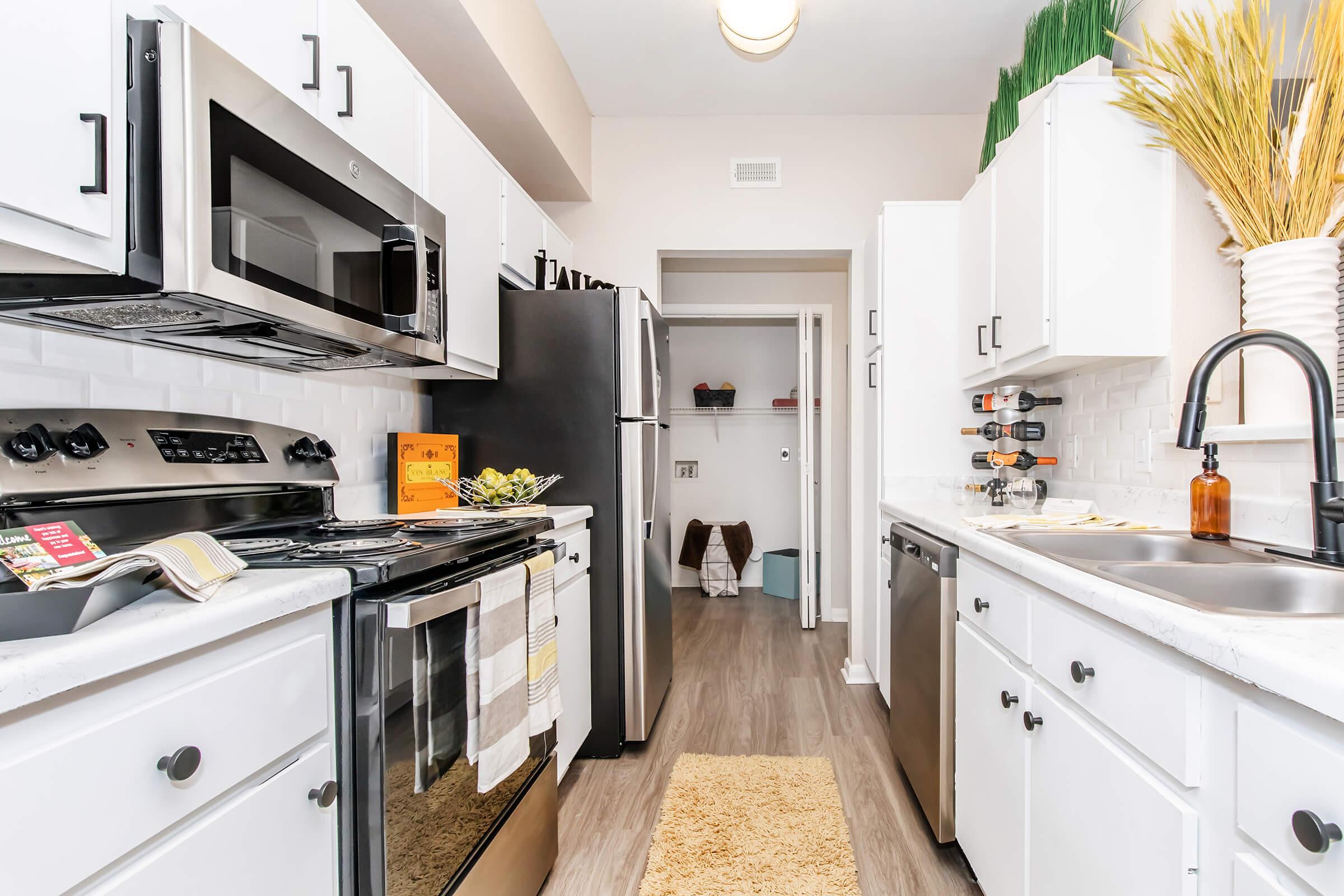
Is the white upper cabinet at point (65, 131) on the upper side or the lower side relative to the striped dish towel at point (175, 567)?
upper

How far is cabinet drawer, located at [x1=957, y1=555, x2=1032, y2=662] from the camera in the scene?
134cm

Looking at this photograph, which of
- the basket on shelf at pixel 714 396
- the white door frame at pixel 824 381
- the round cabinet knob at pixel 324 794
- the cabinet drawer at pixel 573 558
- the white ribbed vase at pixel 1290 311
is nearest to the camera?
the round cabinet knob at pixel 324 794

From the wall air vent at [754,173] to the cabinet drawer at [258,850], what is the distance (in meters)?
3.12

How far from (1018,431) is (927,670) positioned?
3.13 ft

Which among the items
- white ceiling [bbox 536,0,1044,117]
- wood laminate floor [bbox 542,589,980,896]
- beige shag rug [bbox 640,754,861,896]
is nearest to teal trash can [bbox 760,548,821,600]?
wood laminate floor [bbox 542,589,980,896]

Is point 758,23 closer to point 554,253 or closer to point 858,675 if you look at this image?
point 554,253

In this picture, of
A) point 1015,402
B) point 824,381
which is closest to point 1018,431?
point 1015,402

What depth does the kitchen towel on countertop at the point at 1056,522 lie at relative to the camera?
1745 mm

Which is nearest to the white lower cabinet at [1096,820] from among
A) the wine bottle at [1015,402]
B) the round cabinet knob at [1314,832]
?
the round cabinet knob at [1314,832]

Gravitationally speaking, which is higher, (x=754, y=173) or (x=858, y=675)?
(x=754, y=173)

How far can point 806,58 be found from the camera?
115 inches

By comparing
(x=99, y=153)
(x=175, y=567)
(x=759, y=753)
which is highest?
(x=99, y=153)

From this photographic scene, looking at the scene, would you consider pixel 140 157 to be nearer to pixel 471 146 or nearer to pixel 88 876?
pixel 88 876

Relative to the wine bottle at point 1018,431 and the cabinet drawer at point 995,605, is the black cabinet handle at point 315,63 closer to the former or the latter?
the cabinet drawer at point 995,605
